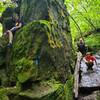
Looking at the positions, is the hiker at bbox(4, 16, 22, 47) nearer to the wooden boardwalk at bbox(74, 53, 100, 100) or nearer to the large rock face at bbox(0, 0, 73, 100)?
the large rock face at bbox(0, 0, 73, 100)

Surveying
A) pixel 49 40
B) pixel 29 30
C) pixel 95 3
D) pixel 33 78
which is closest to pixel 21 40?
pixel 29 30

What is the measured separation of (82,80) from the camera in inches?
577

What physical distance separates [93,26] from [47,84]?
19394 millimetres

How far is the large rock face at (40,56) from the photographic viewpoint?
1430cm

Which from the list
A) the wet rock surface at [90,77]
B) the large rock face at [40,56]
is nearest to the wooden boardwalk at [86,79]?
the wet rock surface at [90,77]

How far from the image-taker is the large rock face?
14305 mm

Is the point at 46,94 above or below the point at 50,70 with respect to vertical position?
below

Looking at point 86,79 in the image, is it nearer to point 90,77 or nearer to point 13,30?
point 90,77

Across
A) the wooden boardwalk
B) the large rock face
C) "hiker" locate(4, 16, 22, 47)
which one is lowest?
the wooden boardwalk

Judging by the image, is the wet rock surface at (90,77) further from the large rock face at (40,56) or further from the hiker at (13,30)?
the hiker at (13,30)

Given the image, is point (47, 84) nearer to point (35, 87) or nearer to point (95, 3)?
point (35, 87)

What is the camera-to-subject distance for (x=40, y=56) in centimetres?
1516

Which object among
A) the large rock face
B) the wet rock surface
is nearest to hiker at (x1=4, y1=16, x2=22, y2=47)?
the large rock face

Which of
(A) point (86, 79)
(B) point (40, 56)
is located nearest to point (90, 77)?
(A) point (86, 79)
